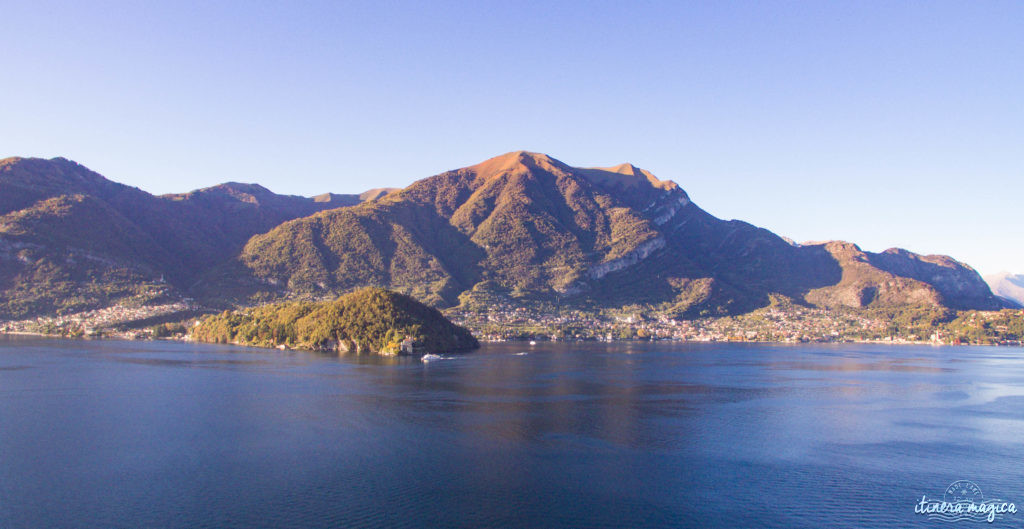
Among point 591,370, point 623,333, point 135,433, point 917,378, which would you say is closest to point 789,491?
point 135,433

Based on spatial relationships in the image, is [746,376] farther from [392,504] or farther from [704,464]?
[392,504]

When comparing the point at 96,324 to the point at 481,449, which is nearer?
the point at 481,449

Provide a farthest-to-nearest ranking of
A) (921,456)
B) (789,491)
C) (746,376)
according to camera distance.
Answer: (746,376)
(921,456)
(789,491)

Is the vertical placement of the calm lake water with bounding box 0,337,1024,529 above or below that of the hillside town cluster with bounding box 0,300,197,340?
below

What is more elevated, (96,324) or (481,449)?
(96,324)

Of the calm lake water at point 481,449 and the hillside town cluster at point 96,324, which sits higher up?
the hillside town cluster at point 96,324

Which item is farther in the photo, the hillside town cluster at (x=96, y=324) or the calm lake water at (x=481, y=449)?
the hillside town cluster at (x=96, y=324)

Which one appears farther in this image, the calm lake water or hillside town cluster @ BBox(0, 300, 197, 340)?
hillside town cluster @ BBox(0, 300, 197, 340)

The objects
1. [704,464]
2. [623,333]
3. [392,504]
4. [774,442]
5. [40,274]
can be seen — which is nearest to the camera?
[392,504]
